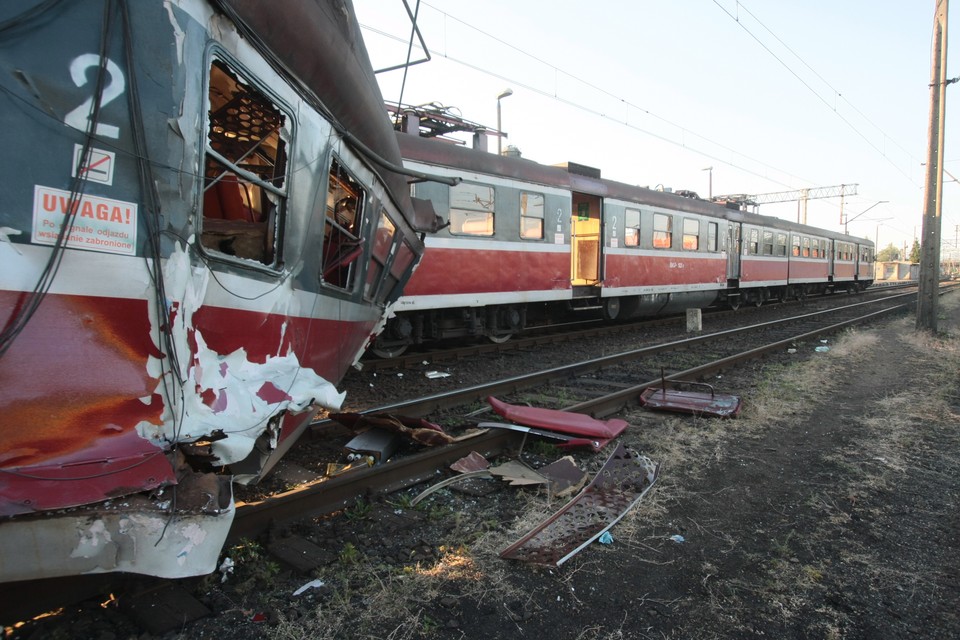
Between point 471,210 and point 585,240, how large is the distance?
4898mm

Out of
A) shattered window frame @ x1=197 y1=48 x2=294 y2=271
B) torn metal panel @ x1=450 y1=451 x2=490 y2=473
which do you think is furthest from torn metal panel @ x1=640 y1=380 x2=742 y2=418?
shattered window frame @ x1=197 y1=48 x2=294 y2=271

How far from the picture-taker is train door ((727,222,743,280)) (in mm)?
17438

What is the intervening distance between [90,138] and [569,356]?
8.26 meters

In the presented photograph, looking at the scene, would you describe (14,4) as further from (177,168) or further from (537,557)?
(537,557)

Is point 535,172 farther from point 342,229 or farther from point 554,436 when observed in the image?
point 342,229

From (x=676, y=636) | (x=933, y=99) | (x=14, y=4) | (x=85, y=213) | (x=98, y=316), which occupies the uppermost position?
(x=933, y=99)

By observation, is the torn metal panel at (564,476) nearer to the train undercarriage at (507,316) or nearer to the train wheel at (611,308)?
the train undercarriage at (507,316)

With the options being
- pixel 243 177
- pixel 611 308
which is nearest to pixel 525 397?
pixel 243 177

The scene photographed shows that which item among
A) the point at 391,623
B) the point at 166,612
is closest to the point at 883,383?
the point at 391,623

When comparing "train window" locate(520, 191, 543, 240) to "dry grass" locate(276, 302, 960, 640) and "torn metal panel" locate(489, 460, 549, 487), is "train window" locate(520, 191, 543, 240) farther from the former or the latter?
"torn metal panel" locate(489, 460, 549, 487)

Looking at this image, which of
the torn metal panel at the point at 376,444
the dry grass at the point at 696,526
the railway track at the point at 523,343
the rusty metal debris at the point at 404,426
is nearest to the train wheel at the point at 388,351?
the railway track at the point at 523,343

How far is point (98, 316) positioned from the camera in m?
1.85

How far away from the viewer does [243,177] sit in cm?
237

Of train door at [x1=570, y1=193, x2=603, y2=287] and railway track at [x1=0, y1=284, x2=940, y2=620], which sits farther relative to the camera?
train door at [x1=570, y1=193, x2=603, y2=287]
